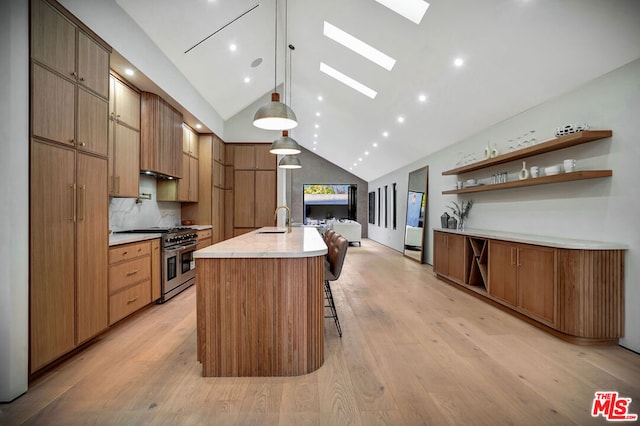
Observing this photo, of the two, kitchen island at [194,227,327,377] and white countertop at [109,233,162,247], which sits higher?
white countertop at [109,233,162,247]

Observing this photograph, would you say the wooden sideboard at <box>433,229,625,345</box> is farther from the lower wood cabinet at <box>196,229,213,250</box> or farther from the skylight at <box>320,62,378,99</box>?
the lower wood cabinet at <box>196,229,213,250</box>

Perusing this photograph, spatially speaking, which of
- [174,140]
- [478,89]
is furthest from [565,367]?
[174,140]

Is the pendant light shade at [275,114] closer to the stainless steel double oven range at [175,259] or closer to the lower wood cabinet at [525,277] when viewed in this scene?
the stainless steel double oven range at [175,259]

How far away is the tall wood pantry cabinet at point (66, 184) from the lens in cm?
192

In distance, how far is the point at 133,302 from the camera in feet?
10.2

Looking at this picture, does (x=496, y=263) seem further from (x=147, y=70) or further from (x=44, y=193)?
(x=147, y=70)

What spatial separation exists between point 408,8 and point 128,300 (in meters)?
4.18

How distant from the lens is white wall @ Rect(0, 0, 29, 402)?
5.64 feet

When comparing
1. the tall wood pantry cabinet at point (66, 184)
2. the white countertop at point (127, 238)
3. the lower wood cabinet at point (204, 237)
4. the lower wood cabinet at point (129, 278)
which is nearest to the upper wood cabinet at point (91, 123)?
the tall wood pantry cabinet at point (66, 184)

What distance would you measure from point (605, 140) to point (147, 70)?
4.58m

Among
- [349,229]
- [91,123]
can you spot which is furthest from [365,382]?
[349,229]

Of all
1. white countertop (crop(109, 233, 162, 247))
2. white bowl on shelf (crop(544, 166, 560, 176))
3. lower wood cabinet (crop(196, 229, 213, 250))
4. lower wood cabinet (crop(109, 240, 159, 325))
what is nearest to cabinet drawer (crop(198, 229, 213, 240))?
lower wood cabinet (crop(196, 229, 213, 250))

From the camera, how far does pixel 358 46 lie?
14.3ft

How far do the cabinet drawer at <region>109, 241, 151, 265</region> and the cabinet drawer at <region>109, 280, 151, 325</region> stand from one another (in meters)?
0.32
